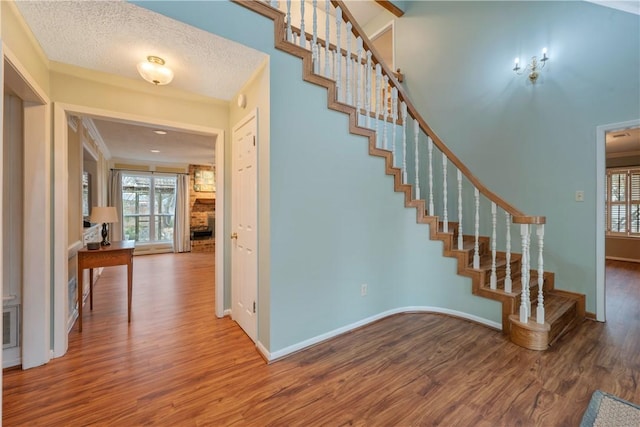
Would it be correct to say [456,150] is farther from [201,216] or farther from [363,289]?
[201,216]

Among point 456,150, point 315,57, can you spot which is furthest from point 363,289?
point 456,150

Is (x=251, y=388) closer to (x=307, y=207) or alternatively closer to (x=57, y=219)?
(x=307, y=207)

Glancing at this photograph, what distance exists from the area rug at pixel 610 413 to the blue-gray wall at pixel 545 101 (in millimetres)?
1600

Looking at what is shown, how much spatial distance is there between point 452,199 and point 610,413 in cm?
262

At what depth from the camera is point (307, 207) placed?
7.55 ft

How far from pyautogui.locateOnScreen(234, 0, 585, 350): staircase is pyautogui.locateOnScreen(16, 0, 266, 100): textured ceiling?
1.31 ft

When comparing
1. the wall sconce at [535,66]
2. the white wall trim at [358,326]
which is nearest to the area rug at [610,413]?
the white wall trim at [358,326]

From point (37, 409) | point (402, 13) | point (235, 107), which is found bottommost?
point (37, 409)

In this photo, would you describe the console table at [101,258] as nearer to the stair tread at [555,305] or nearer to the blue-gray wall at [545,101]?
the stair tread at [555,305]

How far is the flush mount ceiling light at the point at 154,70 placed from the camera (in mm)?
2021

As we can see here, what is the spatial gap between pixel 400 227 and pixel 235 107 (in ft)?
7.12

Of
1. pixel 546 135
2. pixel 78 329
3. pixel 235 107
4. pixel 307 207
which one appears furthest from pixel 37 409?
pixel 546 135

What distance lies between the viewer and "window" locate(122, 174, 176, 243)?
7.02 meters

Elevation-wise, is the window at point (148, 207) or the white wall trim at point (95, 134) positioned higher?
the white wall trim at point (95, 134)
